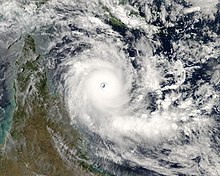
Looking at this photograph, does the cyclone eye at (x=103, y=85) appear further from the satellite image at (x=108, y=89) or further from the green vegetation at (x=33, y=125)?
the green vegetation at (x=33, y=125)

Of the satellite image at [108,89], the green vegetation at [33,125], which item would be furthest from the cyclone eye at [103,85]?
the green vegetation at [33,125]

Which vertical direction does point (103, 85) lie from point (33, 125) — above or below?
above

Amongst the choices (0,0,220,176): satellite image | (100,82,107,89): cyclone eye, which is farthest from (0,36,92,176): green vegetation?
(100,82,107,89): cyclone eye

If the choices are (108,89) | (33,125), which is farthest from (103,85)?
(33,125)

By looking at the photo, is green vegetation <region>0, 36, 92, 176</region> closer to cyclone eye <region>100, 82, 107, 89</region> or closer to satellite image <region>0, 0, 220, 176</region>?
satellite image <region>0, 0, 220, 176</region>

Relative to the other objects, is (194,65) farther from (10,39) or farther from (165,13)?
(10,39)

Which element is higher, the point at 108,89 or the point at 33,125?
the point at 108,89

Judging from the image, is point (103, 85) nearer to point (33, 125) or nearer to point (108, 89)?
point (108, 89)

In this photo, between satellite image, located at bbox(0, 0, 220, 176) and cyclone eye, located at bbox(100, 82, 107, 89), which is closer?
satellite image, located at bbox(0, 0, 220, 176)
